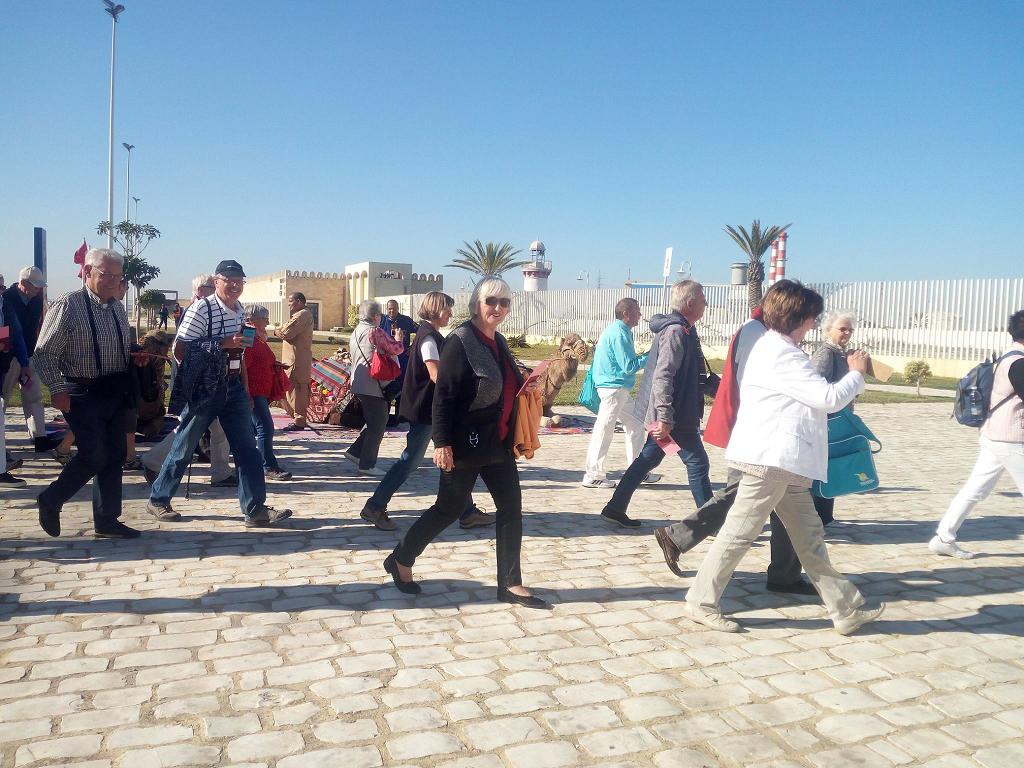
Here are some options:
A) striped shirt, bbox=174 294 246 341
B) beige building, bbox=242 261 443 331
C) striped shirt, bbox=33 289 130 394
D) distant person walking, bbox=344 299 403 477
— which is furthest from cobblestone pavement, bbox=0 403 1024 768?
beige building, bbox=242 261 443 331

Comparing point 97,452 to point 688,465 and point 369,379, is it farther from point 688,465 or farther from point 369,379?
point 688,465

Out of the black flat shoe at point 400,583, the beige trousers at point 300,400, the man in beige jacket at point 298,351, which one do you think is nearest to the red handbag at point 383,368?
the black flat shoe at point 400,583

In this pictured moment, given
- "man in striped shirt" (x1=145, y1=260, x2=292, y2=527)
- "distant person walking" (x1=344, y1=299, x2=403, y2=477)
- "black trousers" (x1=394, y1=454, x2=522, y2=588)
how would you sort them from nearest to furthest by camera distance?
"black trousers" (x1=394, y1=454, x2=522, y2=588) → "man in striped shirt" (x1=145, y1=260, x2=292, y2=527) → "distant person walking" (x1=344, y1=299, x2=403, y2=477)

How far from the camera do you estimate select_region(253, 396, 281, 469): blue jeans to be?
23.9 ft

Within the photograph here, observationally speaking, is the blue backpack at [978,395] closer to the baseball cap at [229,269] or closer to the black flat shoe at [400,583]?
the black flat shoe at [400,583]

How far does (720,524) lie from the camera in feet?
15.6

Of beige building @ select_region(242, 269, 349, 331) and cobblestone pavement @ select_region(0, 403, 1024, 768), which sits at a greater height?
beige building @ select_region(242, 269, 349, 331)

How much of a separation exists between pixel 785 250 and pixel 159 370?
128ft

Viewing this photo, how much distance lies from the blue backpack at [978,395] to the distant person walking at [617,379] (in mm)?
2635

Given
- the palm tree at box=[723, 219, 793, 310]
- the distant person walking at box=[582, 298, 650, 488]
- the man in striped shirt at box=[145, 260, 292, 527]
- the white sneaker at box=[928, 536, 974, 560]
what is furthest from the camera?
the palm tree at box=[723, 219, 793, 310]

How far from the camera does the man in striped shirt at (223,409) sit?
5.65m

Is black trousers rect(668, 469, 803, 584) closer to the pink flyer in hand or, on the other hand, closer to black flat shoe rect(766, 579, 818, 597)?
black flat shoe rect(766, 579, 818, 597)

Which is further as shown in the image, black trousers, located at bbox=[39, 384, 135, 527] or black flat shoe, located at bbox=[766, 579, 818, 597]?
black trousers, located at bbox=[39, 384, 135, 527]

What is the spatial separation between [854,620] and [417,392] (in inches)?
112
